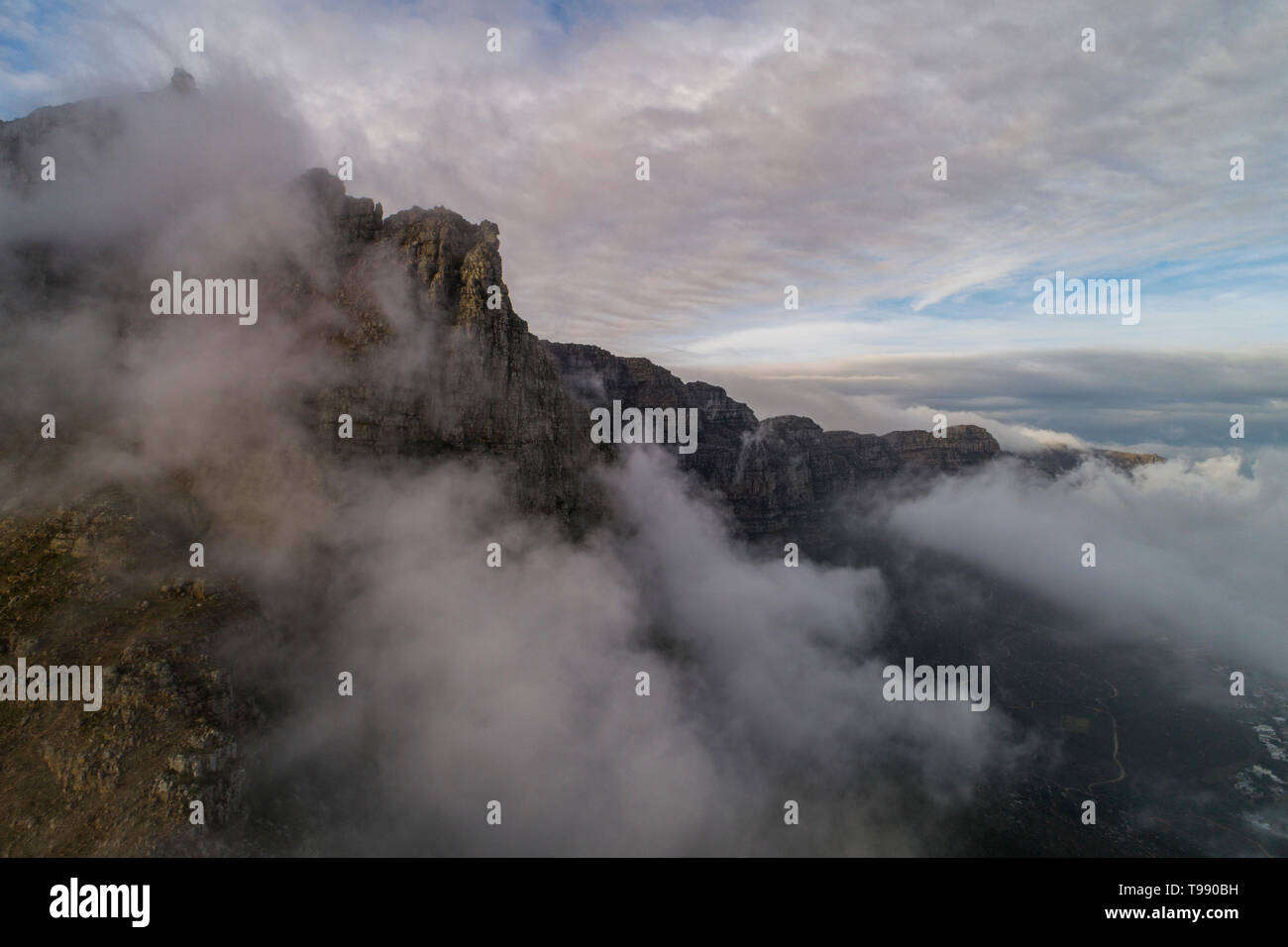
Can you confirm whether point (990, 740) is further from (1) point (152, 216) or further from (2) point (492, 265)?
(1) point (152, 216)
